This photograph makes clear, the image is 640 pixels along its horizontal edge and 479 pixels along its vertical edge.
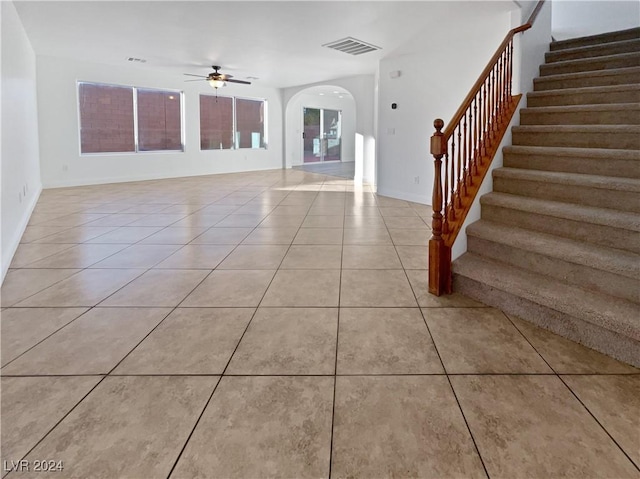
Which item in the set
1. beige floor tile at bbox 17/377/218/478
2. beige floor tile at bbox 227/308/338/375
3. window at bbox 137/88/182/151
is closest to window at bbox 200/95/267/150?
window at bbox 137/88/182/151

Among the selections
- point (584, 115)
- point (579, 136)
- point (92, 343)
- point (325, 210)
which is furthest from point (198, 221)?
point (584, 115)

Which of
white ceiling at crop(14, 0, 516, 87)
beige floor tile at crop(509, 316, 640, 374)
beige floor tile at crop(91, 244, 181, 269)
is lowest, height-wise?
beige floor tile at crop(509, 316, 640, 374)

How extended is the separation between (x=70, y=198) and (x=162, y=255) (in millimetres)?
4416

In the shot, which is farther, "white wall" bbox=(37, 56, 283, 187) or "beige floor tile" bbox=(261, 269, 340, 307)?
"white wall" bbox=(37, 56, 283, 187)

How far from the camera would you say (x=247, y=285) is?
9.80 feet

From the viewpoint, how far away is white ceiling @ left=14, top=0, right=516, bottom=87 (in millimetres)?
4805

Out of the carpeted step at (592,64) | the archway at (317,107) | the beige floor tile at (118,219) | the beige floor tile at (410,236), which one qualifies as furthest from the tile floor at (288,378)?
the archway at (317,107)

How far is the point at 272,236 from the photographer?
14.7ft

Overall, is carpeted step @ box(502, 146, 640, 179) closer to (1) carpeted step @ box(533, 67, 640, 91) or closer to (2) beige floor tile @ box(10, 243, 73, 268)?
(1) carpeted step @ box(533, 67, 640, 91)

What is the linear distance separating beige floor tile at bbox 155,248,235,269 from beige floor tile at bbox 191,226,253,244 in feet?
0.53

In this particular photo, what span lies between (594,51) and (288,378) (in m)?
4.86

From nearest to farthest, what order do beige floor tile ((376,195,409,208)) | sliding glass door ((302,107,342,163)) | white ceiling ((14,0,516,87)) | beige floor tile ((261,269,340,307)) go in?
beige floor tile ((261,269,340,307))
white ceiling ((14,0,516,87))
beige floor tile ((376,195,409,208))
sliding glass door ((302,107,342,163))

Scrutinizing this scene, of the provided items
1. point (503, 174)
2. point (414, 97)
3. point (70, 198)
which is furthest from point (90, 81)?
point (503, 174)

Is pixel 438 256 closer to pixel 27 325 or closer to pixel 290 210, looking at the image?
pixel 27 325
